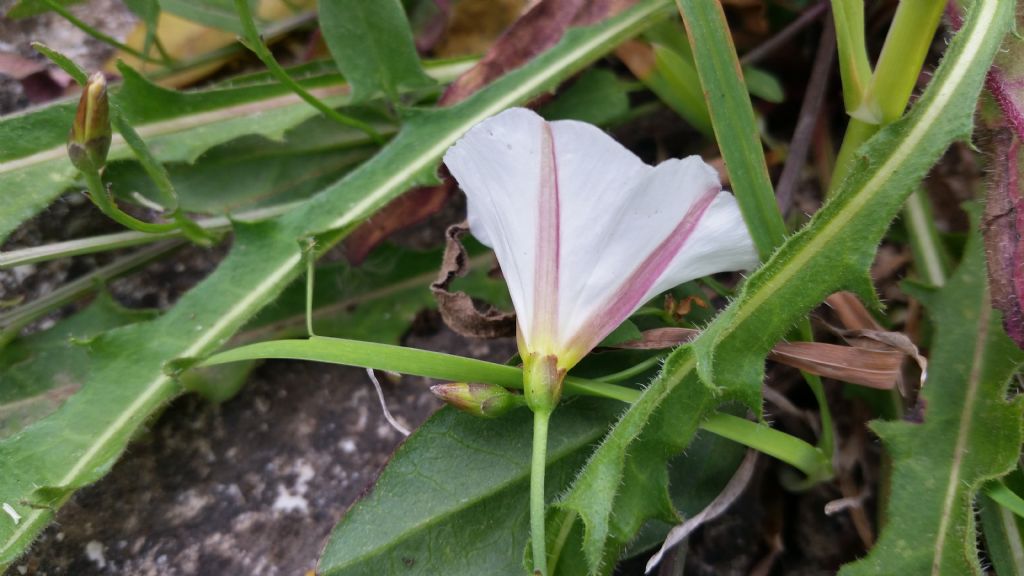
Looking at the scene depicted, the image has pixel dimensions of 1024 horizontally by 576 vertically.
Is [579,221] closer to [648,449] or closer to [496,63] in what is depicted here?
[648,449]

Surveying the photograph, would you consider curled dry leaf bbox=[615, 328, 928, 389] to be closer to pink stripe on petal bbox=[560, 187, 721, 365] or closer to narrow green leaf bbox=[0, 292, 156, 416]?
pink stripe on petal bbox=[560, 187, 721, 365]

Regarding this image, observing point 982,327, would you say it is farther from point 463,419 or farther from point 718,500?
point 463,419

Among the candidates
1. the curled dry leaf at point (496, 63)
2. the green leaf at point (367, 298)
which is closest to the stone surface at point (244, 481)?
the green leaf at point (367, 298)

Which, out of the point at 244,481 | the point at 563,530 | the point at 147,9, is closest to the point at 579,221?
the point at 563,530

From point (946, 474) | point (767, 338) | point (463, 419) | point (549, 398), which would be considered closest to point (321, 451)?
point (463, 419)

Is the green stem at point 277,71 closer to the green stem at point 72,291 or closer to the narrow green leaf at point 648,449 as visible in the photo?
the green stem at point 72,291

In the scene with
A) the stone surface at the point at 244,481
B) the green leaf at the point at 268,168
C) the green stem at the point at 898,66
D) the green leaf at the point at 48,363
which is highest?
the green stem at the point at 898,66
